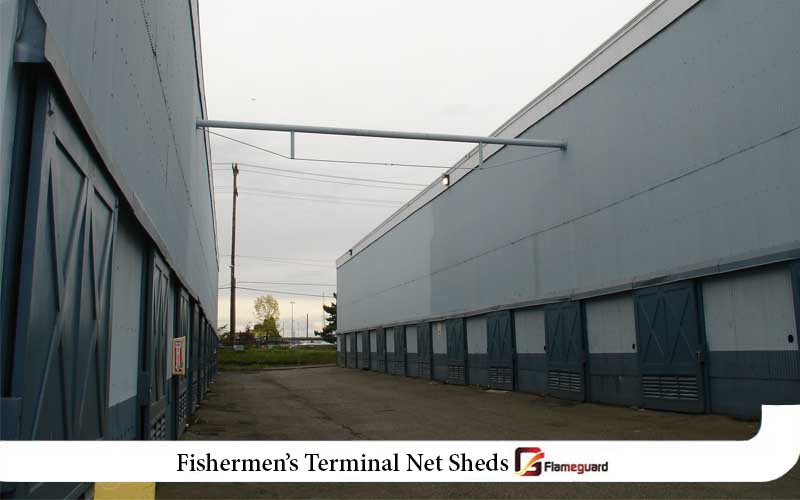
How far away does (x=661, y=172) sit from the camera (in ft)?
46.2

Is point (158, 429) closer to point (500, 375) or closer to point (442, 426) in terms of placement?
point (442, 426)

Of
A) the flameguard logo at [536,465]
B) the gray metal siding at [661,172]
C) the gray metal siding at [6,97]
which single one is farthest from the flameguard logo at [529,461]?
the gray metal siding at [661,172]

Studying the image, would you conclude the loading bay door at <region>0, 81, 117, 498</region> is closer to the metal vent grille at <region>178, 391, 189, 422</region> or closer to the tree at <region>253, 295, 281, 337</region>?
the metal vent grille at <region>178, 391, 189, 422</region>

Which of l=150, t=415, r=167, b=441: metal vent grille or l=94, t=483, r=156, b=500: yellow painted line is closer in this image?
l=94, t=483, r=156, b=500: yellow painted line

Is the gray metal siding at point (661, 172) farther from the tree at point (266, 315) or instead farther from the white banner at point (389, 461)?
the tree at point (266, 315)

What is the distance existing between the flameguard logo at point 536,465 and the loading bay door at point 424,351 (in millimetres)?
24304

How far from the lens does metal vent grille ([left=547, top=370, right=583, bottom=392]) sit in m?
17.1

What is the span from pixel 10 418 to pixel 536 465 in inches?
159

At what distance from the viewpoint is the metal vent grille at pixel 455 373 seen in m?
25.9

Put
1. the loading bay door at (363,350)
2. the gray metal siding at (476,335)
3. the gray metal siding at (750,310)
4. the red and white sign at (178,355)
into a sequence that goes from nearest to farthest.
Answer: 1. the red and white sign at (178,355)
2. the gray metal siding at (750,310)
3. the gray metal siding at (476,335)
4. the loading bay door at (363,350)

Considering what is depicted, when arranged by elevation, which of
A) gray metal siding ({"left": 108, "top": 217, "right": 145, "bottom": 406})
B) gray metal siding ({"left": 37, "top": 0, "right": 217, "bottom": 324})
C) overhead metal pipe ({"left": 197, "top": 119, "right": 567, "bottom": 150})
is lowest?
gray metal siding ({"left": 108, "top": 217, "right": 145, "bottom": 406})

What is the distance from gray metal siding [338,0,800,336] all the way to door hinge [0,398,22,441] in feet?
36.4

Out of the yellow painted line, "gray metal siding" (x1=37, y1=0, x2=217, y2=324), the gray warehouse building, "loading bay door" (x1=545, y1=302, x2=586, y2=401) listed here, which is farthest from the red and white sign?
"loading bay door" (x1=545, y1=302, x2=586, y2=401)

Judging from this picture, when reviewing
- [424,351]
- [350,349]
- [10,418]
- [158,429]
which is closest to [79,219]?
[10,418]
